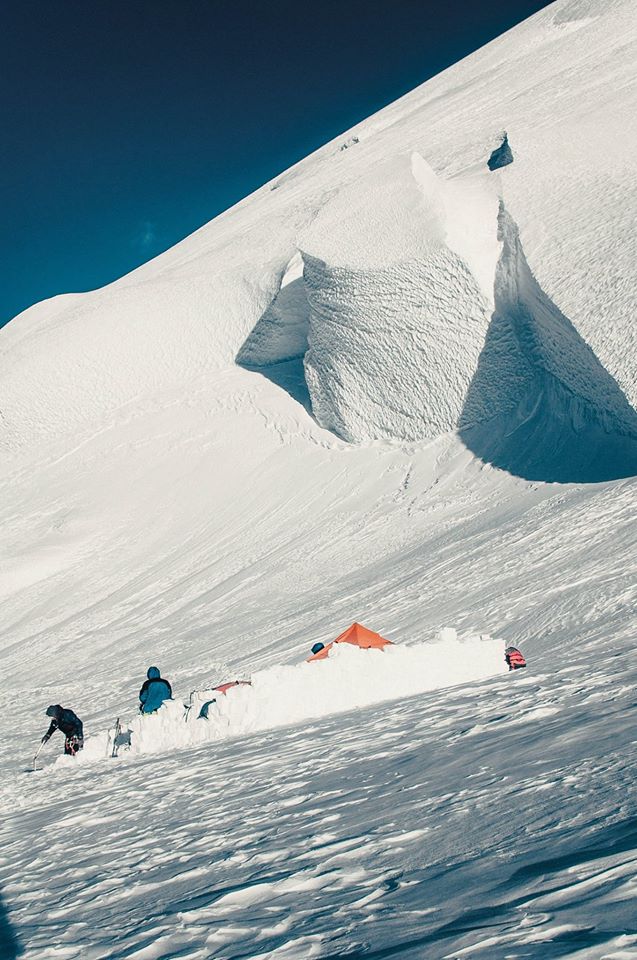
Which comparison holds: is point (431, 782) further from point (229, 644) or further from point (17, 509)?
point (17, 509)

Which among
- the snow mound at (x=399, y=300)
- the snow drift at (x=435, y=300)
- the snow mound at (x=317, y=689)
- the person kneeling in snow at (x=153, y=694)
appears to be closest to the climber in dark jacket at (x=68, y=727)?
the snow mound at (x=317, y=689)

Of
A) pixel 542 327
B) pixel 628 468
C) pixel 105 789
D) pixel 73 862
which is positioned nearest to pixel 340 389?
pixel 542 327

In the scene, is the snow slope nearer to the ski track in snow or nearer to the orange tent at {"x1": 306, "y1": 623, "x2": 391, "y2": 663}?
the ski track in snow

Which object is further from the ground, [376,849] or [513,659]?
[513,659]

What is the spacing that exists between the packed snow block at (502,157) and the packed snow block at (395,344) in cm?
540

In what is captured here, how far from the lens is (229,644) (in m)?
17.2

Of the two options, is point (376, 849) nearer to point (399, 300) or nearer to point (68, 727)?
point (68, 727)

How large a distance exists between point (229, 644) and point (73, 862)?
1238 centimetres

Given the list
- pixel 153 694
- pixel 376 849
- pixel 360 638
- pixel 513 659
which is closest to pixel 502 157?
pixel 360 638

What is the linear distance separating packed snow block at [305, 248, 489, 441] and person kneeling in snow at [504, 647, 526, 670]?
1403 centimetres

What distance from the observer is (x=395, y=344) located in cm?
2491

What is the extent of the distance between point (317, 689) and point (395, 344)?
1646cm

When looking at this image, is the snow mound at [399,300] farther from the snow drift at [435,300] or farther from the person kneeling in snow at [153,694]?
the person kneeling in snow at [153,694]

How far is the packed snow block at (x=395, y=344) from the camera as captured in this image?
23.5 meters
